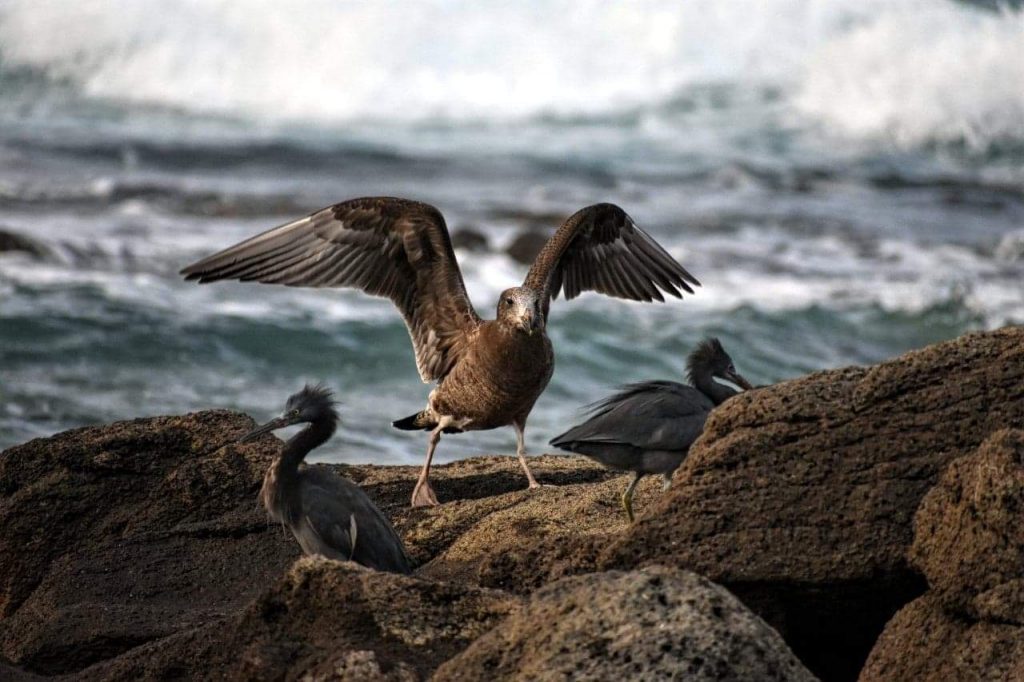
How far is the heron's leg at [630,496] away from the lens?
6.43m

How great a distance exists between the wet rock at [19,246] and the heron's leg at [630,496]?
1112 centimetres

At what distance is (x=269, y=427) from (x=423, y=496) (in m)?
0.93

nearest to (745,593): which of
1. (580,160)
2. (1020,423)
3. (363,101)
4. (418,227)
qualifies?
(1020,423)

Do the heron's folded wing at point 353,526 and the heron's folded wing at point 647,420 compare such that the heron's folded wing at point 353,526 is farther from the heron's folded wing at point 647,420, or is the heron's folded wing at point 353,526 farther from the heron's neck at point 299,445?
the heron's folded wing at point 647,420

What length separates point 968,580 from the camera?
476 cm

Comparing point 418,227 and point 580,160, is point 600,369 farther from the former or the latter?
point 580,160

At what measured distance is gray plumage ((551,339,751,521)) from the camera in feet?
21.1

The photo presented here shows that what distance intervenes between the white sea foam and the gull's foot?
21538 millimetres

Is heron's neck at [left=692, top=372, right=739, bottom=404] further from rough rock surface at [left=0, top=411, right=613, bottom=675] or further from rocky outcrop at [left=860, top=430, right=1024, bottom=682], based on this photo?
rocky outcrop at [left=860, top=430, right=1024, bottom=682]

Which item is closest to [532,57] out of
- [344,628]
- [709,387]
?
[709,387]

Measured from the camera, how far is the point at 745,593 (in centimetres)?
502

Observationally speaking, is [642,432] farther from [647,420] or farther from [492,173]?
[492,173]

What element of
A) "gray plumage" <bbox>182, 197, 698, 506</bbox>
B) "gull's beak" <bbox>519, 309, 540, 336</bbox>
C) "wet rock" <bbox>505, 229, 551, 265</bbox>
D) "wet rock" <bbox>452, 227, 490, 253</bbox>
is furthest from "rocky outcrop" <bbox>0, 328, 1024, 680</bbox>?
"wet rock" <bbox>452, 227, 490, 253</bbox>

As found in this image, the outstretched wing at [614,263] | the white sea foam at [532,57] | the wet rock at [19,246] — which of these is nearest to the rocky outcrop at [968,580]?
the outstretched wing at [614,263]
